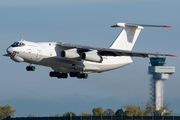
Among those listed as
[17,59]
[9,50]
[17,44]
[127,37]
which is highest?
[127,37]

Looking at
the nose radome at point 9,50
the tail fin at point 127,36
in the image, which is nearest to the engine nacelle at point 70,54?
the nose radome at point 9,50

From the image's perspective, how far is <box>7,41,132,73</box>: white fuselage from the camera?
19.8 m

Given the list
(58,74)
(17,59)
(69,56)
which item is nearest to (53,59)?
(69,56)

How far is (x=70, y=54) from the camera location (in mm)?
20891

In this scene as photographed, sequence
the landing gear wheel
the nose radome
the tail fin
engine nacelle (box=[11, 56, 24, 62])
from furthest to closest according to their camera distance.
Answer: the tail fin → the landing gear wheel → engine nacelle (box=[11, 56, 24, 62]) → the nose radome

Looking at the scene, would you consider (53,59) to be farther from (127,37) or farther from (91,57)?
(127,37)

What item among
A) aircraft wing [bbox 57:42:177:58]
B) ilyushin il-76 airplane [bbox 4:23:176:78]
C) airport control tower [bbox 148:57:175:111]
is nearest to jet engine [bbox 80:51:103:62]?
ilyushin il-76 airplane [bbox 4:23:176:78]

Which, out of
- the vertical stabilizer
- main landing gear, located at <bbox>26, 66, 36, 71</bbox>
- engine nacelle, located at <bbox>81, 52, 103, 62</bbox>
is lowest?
main landing gear, located at <bbox>26, 66, 36, 71</bbox>

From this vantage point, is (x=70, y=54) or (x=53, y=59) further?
(x=70, y=54)

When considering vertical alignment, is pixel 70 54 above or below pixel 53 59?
above

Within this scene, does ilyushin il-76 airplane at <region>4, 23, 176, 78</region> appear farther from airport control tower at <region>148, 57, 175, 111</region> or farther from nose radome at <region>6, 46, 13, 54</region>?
airport control tower at <region>148, 57, 175, 111</region>

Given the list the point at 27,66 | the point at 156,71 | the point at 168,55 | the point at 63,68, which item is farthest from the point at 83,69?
the point at 156,71

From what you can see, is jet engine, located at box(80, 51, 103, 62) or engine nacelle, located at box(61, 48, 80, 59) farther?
jet engine, located at box(80, 51, 103, 62)

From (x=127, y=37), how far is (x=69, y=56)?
594 centimetres
